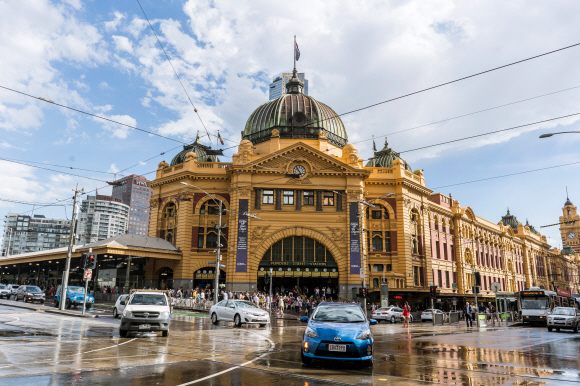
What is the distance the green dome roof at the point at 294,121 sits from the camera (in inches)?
2078

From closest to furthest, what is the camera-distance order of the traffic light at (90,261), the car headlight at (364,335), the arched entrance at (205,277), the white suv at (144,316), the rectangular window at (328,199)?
the car headlight at (364,335)
the white suv at (144,316)
the traffic light at (90,261)
the rectangular window at (328,199)
the arched entrance at (205,277)

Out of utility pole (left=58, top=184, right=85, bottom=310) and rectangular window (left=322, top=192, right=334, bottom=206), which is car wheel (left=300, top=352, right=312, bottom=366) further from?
rectangular window (left=322, top=192, right=334, bottom=206)

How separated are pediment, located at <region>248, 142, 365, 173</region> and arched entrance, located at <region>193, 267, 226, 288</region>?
12.7 meters

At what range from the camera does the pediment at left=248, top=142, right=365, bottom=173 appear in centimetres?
4647

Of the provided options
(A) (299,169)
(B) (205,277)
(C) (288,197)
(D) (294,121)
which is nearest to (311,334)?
(C) (288,197)

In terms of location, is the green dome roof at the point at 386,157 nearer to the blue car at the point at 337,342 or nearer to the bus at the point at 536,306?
the bus at the point at 536,306

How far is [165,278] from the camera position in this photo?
50.2 m

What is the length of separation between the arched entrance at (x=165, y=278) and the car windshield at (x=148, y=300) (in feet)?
107

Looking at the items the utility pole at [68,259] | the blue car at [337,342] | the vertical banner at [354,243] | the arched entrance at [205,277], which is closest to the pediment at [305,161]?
the vertical banner at [354,243]

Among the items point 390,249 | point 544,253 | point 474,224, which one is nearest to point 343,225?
point 390,249

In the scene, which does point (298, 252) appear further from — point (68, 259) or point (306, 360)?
point (306, 360)

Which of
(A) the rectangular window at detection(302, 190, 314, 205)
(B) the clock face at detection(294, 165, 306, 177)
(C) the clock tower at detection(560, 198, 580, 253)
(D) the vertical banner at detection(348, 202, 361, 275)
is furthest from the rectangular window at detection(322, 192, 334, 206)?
(C) the clock tower at detection(560, 198, 580, 253)

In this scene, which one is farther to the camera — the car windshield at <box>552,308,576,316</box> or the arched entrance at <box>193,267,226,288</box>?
the arched entrance at <box>193,267,226,288</box>

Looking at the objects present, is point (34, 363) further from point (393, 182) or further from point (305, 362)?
point (393, 182)
